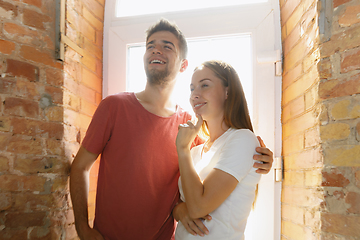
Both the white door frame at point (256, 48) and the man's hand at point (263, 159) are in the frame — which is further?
the white door frame at point (256, 48)

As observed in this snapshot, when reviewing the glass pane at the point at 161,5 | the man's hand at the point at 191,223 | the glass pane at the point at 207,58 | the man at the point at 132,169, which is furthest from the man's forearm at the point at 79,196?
the glass pane at the point at 161,5

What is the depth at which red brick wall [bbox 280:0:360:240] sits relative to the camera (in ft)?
3.73

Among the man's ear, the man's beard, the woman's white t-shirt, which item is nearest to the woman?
the woman's white t-shirt

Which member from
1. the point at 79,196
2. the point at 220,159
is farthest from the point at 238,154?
the point at 79,196

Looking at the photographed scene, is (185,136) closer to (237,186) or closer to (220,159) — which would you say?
(220,159)

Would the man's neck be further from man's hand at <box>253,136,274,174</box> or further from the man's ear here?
man's hand at <box>253,136,274,174</box>

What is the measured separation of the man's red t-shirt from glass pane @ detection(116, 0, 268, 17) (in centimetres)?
84

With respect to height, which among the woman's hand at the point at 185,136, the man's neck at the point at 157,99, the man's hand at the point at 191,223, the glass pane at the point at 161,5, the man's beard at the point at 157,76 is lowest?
the man's hand at the point at 191,223

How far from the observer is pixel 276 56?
5.95ft

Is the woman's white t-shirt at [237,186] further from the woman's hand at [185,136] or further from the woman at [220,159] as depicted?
the woman's hand at [185,136]

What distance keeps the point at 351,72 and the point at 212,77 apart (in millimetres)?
618

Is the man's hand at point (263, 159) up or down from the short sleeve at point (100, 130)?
down

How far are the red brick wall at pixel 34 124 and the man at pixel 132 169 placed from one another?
11 cm

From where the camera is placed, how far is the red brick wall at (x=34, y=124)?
131 centimetres
